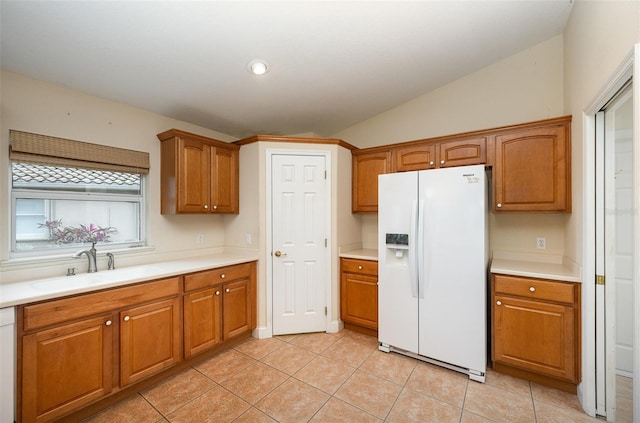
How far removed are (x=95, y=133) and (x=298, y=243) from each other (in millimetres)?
2136

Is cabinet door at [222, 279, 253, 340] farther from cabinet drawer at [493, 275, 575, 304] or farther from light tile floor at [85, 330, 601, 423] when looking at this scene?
cabinet drawer at [493, 275, 575, 304]

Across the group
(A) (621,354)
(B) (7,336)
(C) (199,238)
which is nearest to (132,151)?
(C) (199,238)

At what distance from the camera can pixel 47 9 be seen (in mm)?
1542

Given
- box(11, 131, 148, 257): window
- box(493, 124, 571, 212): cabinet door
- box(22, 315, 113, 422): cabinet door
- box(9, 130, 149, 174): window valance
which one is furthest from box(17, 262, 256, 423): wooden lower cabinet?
box(493, 124, 571, 212): cabinet door

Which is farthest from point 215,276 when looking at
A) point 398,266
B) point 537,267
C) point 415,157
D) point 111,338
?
point 537,267

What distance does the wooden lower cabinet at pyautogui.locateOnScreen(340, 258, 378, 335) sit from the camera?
2893mm

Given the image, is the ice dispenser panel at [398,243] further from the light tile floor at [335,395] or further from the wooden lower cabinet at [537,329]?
the light tile floor at [335,395]

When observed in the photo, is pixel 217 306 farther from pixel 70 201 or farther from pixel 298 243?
pixel 70 201

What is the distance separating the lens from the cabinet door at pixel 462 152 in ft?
8.23

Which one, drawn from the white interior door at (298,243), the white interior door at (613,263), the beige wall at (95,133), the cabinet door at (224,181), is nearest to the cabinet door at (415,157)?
the white interior door at (298,243)

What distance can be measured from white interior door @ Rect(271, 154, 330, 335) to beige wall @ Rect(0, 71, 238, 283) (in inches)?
36.5

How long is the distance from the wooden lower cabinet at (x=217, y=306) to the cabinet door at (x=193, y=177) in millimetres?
716

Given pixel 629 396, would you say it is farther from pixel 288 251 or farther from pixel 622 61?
pixel 288 251

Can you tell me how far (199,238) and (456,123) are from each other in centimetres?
323
